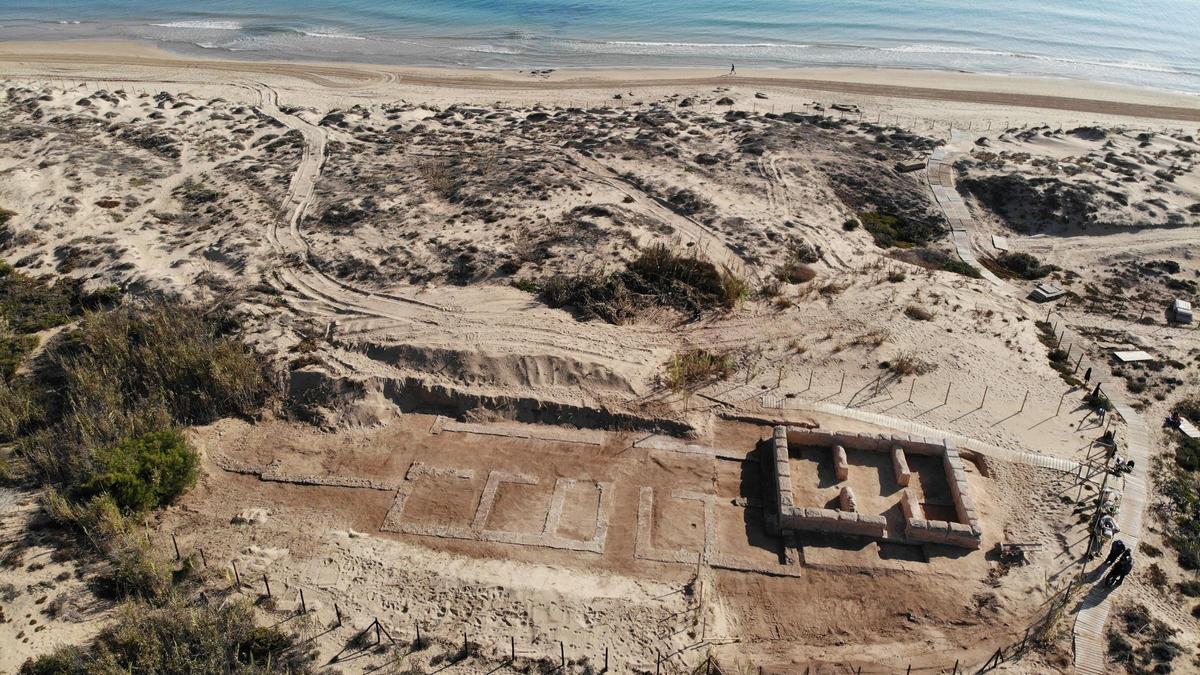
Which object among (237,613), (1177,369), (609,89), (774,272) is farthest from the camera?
(609,89)

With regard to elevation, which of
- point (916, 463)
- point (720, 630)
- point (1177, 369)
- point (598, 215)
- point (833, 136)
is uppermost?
point (833, 136)

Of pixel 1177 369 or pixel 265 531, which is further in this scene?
pixel 1177 369

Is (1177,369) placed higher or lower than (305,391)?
higher

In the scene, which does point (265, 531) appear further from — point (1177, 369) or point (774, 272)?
point (1177, 369)

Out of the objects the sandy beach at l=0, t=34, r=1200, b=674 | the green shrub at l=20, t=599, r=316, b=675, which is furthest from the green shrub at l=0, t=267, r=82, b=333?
the green shrub at l=20, t=599, r=316, b=675

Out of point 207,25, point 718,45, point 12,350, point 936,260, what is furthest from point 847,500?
point 207,25

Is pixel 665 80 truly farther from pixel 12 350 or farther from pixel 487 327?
pixel 12 350

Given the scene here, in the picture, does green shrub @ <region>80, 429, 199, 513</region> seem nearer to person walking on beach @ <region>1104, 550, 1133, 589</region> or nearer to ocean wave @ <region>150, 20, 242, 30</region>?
person walking on beach @ <region>1104, 550, 1133, 589</region>

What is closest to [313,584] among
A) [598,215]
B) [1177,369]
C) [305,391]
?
[305,391]
